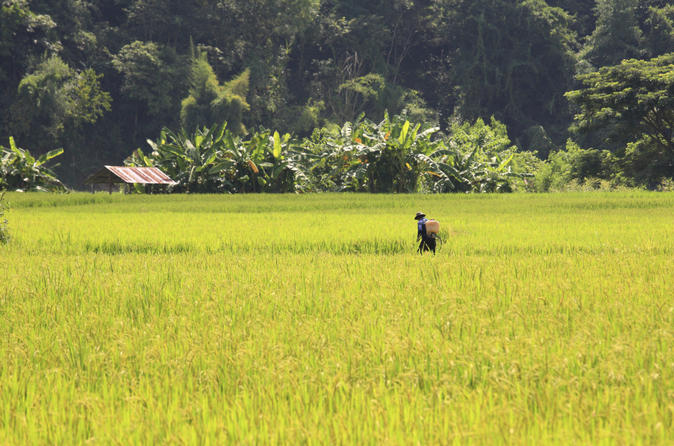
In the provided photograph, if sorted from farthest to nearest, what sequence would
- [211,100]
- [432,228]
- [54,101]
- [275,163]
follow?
1. [211,100]
2. [54,101]
3. [275,163]
4. [432,228]

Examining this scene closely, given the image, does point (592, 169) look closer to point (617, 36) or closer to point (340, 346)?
point (617, 36)

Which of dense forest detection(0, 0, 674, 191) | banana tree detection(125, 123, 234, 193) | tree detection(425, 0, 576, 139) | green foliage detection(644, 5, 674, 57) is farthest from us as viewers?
tree detection(425, 0, 576, 139)

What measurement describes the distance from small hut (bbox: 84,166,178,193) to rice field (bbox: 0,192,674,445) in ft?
44.0

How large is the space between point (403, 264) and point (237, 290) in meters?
2.28

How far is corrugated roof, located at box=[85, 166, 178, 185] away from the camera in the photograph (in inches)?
895

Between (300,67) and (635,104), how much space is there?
1115 inches

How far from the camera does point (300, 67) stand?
51.2 metres

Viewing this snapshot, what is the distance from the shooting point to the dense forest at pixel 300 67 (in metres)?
40.8

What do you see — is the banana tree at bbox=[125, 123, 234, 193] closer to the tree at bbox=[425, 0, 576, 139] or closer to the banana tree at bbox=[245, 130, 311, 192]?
the banana tree at bbox=[245, 130, 311, 192]

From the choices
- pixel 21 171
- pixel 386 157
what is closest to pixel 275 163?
pixel 386 157

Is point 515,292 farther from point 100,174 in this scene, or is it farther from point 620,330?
point 100,174

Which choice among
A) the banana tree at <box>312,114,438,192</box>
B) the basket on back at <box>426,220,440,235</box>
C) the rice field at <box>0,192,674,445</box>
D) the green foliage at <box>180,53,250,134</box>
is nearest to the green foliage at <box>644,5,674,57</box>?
the green foliage at <box>180,53,250,134</box>

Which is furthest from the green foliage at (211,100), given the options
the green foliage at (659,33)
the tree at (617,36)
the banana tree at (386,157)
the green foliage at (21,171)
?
the green foliage at (659,33)

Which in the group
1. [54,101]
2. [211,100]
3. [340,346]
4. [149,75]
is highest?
[149,75]
